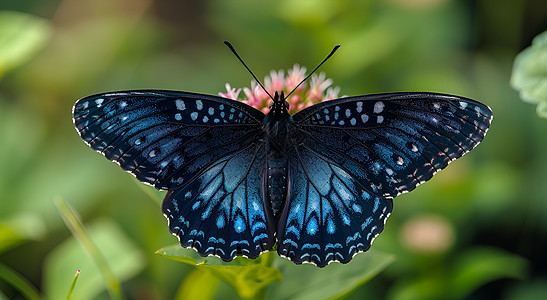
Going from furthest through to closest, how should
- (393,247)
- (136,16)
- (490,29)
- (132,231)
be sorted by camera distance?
(136,16), (490,29), (132,231), (393,247)

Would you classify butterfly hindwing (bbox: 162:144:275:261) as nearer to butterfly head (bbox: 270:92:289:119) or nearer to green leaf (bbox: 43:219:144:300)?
butterfly head (bbox: 270:92:289:119)

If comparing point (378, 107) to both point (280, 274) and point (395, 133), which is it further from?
point (280, 274)

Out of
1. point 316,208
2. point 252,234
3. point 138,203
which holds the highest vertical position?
point 138,203

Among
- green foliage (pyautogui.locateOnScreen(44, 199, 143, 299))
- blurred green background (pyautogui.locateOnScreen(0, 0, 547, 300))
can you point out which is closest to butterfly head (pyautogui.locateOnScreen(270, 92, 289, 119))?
blurred green background (pyautogui.locateOnScreen(0, 0, 547, 300))

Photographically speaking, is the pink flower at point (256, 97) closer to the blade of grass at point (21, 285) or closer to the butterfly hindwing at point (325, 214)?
the butterfly hindwing at point (325, 214)

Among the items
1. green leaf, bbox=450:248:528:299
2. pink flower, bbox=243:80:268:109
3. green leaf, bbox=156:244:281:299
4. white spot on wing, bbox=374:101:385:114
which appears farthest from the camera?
green leaf, bbox=450:248:528:299

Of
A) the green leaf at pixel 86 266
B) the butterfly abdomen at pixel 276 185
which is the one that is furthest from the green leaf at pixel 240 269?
Answer: the green leaf at pixel 86 266

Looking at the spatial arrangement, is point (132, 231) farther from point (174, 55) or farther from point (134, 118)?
point (174, 55)

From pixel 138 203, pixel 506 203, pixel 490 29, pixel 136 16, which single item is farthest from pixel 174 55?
pixel 506 203
